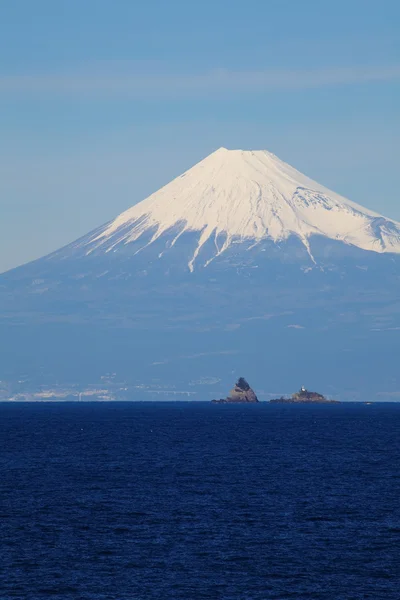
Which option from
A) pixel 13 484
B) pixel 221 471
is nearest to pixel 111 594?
pixel 13 484

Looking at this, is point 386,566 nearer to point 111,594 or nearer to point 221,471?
point 111,594

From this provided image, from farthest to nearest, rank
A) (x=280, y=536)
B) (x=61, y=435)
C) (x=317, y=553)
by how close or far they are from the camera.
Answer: (x=61, y=435)
(x=280, y=536)
(x=317, y=553)

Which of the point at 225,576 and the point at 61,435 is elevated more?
the point at 61,435

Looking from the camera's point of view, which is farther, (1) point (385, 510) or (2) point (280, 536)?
(1) point (385, 510)

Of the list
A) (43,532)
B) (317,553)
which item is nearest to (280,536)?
(317,553)

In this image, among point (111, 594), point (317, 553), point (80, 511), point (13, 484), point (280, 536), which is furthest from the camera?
point (13, 484)

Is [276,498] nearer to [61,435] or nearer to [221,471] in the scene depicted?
[221,471]
